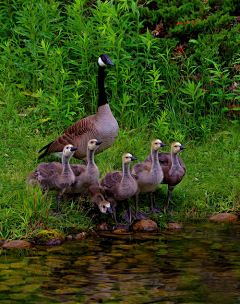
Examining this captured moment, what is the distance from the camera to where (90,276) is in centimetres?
561

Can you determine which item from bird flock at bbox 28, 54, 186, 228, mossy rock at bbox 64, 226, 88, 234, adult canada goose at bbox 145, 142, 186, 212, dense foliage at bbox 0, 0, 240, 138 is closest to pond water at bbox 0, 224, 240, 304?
mossy rock at bbox 64, 226, 88, 234

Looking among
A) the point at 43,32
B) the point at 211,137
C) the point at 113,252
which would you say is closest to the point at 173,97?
the point at 211,137

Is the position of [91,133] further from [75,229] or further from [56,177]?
[75,229]

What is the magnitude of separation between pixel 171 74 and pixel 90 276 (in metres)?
6.76

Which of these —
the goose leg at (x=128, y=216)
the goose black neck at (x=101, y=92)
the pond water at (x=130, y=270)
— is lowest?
the pond water at (x=130, y=270)

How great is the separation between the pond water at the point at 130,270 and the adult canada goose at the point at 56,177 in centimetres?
95

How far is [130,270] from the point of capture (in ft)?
19.0

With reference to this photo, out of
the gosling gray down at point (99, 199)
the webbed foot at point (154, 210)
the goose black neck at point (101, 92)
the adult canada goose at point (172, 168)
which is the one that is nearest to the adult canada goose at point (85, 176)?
the gosling gray down at point (99, 199)

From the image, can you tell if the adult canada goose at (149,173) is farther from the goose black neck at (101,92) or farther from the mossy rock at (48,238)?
the goose black neck at (101,92)

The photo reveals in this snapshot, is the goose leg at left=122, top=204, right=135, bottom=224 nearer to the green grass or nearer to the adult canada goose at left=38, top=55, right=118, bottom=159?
the green grass

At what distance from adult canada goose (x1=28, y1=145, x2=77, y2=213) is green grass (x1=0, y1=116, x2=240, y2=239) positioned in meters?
0.21

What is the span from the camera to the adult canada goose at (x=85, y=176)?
25.4ft

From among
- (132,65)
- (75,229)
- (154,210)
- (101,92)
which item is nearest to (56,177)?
(75,229)

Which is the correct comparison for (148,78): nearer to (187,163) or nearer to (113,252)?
(187,163)
